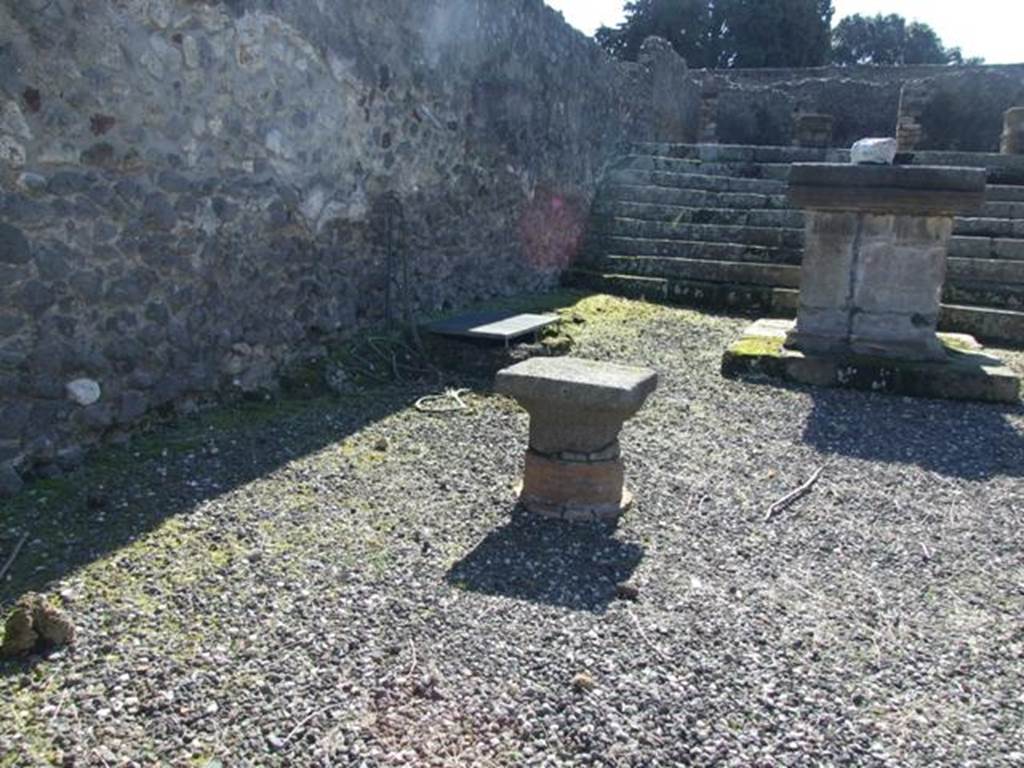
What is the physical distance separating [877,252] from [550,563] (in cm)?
423

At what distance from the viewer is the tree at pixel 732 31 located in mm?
33094

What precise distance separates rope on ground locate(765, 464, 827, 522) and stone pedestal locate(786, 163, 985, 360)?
229cm

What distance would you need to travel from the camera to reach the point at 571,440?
13.4 ft

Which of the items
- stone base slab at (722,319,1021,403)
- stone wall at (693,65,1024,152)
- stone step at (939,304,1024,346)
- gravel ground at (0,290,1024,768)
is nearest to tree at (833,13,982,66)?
stone wall at (693,65,1024,152)

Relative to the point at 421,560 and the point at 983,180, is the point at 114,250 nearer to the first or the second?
the point at 421,560

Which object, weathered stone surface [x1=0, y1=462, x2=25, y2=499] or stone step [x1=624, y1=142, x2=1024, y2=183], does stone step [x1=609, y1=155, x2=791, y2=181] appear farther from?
weathered stone surface [x1=0, y1=462, x2=25, y2=499]

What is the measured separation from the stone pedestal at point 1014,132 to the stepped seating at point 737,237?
0.68m

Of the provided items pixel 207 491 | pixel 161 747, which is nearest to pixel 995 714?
pixel 161 747

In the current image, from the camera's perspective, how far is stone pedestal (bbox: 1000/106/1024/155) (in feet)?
36.3

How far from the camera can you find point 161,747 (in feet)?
7.89

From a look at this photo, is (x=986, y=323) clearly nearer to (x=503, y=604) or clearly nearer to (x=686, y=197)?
(x=686, y=197)

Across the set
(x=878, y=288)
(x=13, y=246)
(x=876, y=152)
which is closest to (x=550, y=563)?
(x=13, y=246)

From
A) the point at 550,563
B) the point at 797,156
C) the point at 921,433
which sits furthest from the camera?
the point at 797,156

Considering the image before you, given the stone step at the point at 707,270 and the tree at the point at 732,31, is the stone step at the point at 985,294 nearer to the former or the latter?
the stone step at the point at 707,270
